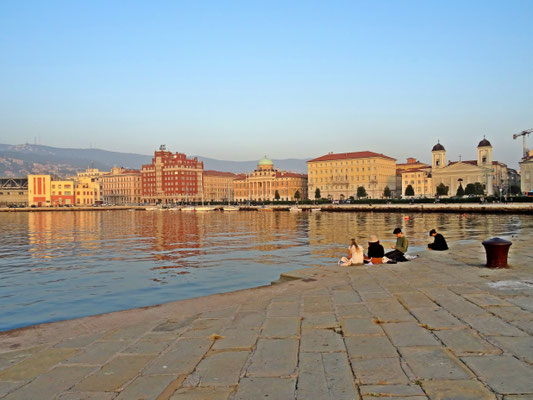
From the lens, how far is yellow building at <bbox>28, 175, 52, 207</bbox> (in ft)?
533

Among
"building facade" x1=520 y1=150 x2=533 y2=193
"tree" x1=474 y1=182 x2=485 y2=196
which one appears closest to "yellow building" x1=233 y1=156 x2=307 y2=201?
"tree" x1=474 y1=182 x2=485 y2=196

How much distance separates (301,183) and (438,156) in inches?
1992

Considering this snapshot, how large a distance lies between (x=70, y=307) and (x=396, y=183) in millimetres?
151047

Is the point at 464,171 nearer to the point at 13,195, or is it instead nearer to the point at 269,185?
the point at 269,185

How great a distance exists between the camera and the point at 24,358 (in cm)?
647

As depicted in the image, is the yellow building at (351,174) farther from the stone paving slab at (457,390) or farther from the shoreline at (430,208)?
the stone paving slab at (457,390)

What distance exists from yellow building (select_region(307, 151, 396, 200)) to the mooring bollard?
5215 inches

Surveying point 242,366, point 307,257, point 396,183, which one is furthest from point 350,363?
point 396,183

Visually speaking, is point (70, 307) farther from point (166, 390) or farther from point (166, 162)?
point (166, 162)

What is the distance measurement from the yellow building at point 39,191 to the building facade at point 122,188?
87.5 feet

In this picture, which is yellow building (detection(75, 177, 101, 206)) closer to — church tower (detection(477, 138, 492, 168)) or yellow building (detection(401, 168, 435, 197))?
yellow building (detection(401, 168, 435, 197))

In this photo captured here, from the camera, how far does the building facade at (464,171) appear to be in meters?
123

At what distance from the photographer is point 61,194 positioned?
545ft

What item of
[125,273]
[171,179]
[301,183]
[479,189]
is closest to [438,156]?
[479,189]
